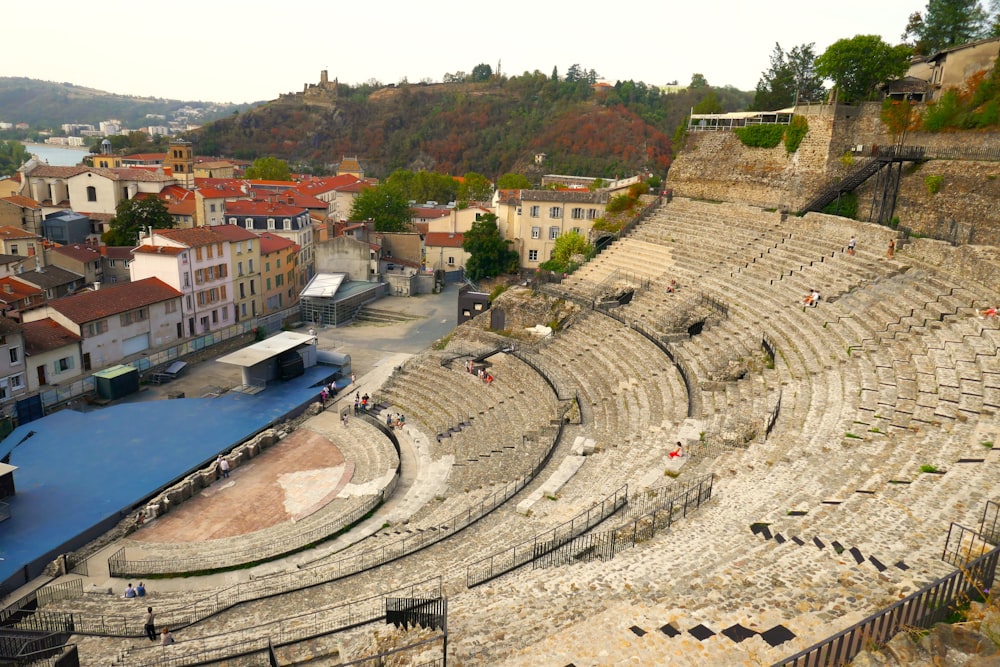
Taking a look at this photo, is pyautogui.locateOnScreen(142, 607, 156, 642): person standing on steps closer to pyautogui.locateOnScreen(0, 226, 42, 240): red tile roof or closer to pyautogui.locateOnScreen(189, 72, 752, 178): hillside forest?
pyautogui.locateOnScreen(0, 226, 42, 240): red tile roof

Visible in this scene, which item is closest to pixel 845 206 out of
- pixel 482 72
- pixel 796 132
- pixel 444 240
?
pixel 796 132

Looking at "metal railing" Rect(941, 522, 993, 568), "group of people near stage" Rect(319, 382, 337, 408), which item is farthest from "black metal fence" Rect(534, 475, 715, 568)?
"group of people near stage" Rect(319, 382, 337, 408)

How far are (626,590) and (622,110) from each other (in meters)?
118

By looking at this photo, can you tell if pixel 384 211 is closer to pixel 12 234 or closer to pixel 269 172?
pixel 12 234

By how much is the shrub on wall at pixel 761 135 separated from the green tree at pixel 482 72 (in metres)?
153

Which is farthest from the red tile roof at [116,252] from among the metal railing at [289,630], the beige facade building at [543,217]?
the metal railing at [289,630]

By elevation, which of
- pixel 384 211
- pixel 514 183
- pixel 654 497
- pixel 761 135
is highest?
pixel 761 135

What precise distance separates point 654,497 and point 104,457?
19362 mm

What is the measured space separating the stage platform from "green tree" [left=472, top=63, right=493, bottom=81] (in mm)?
165483

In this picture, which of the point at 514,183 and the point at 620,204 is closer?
the point at 620,204

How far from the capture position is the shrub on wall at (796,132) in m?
35.8

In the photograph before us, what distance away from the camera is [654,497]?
50.5 ft

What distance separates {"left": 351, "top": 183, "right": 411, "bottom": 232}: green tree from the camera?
60906mm

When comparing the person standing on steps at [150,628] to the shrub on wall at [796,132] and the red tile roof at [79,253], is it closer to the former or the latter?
the shrub on wall at [796,132]
